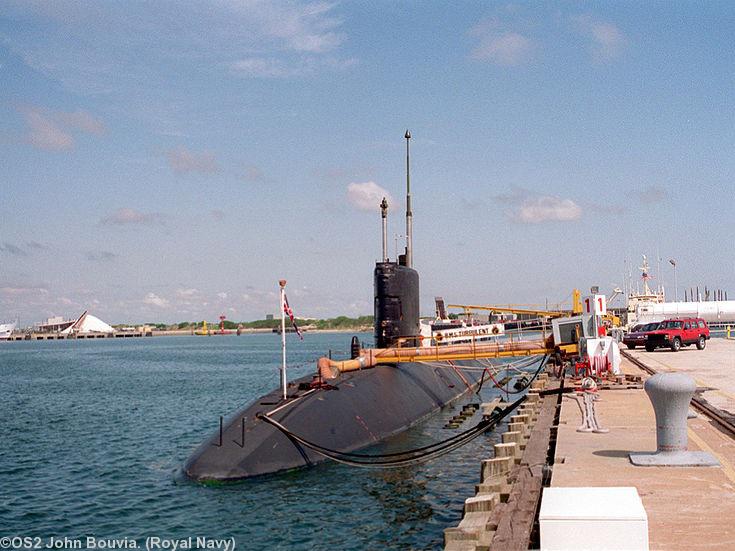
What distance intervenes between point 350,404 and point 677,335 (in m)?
32.0

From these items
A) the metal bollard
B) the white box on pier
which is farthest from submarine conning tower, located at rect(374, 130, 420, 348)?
the white box on pier

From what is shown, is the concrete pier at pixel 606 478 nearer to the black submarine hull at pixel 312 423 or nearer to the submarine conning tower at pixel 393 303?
the black submarine hull at pixel 312 423

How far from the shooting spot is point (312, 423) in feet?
64.6

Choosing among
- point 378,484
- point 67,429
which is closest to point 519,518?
point 378,484

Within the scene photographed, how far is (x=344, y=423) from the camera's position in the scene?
20.8m

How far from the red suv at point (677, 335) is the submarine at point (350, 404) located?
684 inches

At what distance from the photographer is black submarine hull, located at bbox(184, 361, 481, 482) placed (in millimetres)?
17531

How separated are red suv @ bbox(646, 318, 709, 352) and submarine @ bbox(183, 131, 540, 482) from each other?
17376 mm

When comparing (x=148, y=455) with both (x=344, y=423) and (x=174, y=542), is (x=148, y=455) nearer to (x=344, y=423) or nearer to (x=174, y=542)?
(x=344, y=423)

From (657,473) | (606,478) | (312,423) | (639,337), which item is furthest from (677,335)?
(606,478)

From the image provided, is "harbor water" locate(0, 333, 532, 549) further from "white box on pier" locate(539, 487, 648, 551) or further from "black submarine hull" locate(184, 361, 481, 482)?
"white box on pier" locate(539, 487, 648, 551)

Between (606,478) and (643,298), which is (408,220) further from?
(643,298)

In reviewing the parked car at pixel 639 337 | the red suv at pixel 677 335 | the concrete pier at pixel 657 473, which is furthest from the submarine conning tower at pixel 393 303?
the parked car at pixel 639 337

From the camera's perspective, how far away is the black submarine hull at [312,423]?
57.5 ft
